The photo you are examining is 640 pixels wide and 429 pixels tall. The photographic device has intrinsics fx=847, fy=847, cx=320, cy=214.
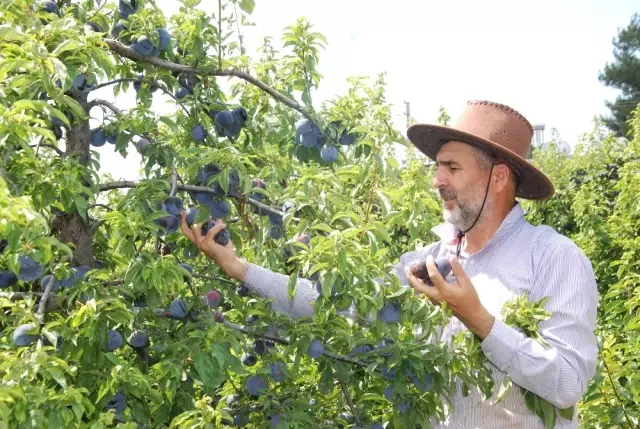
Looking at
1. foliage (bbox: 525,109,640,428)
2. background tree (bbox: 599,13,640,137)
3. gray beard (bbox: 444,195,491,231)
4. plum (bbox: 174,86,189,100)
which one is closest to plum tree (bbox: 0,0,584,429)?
plum (bbox: 174,86,189,100)

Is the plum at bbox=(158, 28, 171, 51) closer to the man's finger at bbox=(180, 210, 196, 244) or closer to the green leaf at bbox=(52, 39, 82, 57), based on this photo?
the man's finger at bbox=(180, 210, 196, 244)

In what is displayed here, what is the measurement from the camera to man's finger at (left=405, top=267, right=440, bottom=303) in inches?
94.0

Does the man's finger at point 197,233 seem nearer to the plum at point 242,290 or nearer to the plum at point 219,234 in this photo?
the plum at point 219,234

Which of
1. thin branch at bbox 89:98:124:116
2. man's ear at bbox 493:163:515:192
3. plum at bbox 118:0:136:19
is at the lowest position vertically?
man's ear at bbox 493:163:515:192

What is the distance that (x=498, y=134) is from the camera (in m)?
2.89

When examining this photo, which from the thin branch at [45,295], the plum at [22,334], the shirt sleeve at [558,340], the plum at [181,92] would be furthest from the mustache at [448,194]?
the plum at [22,334]

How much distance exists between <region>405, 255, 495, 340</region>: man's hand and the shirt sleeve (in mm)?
35

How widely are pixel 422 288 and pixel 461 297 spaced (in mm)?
119

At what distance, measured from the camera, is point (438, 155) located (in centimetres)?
299

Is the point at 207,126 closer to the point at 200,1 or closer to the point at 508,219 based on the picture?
the point at 200,1

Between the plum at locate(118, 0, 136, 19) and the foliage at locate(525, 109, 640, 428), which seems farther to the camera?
the foliage at locate(525, 109, 640, 428)

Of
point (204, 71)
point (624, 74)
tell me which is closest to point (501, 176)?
point (204, 71)

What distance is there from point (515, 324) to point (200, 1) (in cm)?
136

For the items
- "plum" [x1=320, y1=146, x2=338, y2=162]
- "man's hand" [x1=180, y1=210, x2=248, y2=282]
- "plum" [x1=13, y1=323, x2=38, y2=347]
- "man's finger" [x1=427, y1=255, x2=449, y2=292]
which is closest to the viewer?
"plum" [x1=13, y1=323, x2=38, y2=347]
